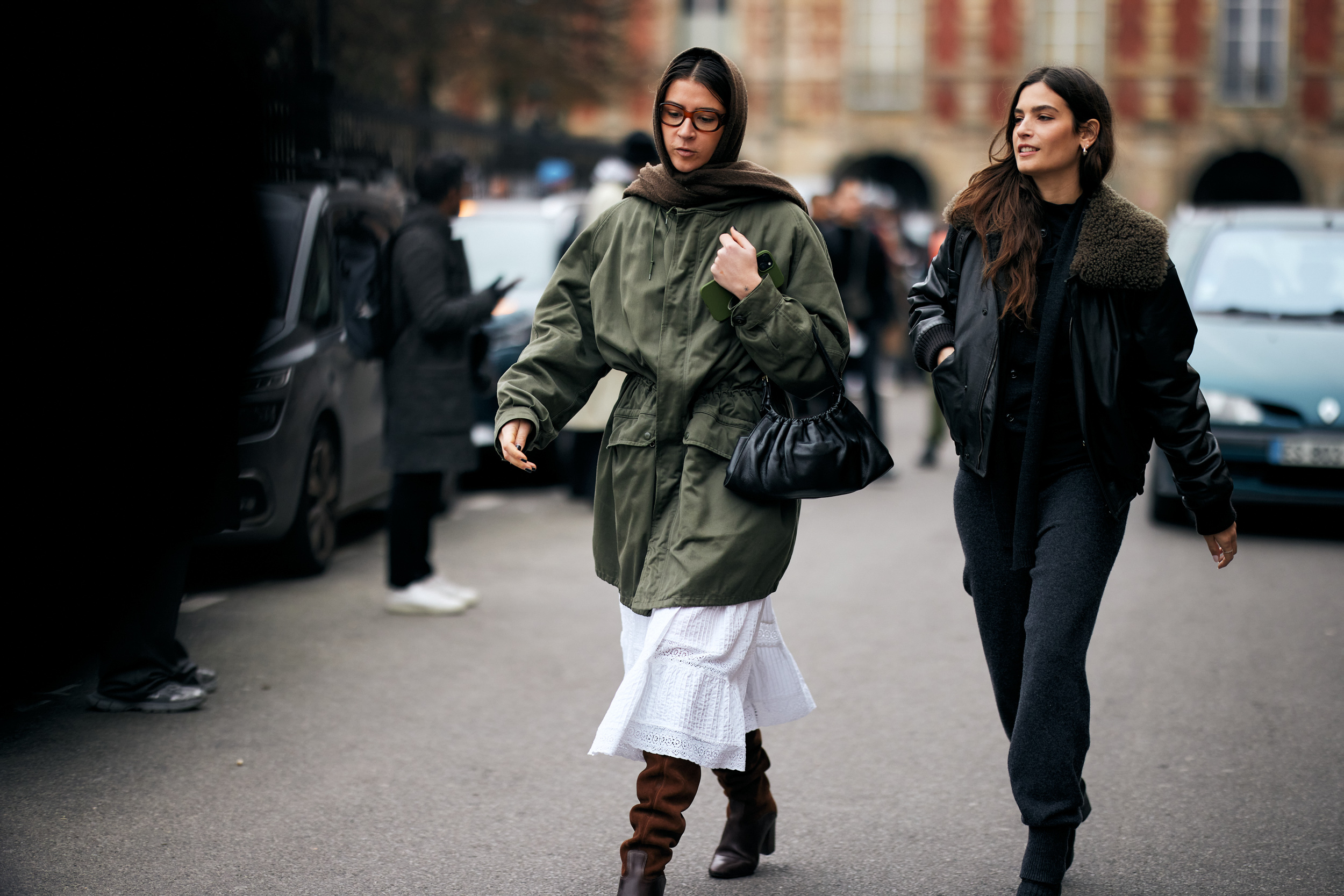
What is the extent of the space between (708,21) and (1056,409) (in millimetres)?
38413

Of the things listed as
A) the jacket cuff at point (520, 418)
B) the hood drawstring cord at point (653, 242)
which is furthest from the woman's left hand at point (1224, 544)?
the jacket cuff at point (520, 418)

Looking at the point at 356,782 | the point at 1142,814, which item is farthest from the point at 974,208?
the point at 356,782

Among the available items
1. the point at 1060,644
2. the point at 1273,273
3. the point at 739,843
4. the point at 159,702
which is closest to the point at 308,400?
the point at 159,702

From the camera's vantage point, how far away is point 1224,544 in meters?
3.73

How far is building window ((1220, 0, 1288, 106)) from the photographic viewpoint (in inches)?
1539

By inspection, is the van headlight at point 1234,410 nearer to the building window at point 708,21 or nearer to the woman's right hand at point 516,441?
the woman's right hand at point 516,441

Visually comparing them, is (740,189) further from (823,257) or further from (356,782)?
(356,782)

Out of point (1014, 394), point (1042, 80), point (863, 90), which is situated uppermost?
point (863, 90)

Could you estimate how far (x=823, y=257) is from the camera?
3.69 m

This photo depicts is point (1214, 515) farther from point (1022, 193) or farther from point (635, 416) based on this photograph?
point (635, 416)

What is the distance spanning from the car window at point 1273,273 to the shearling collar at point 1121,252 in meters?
6.18

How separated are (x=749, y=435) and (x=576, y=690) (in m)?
2.43

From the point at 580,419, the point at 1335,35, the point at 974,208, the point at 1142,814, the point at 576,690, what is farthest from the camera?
the point at 1335,35

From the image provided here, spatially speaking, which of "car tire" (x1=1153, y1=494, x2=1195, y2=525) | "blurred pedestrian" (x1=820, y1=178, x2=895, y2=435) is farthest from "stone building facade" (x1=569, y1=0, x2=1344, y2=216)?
"car tire" (x1=1153, y1=494, x2=1195, y2=525)
